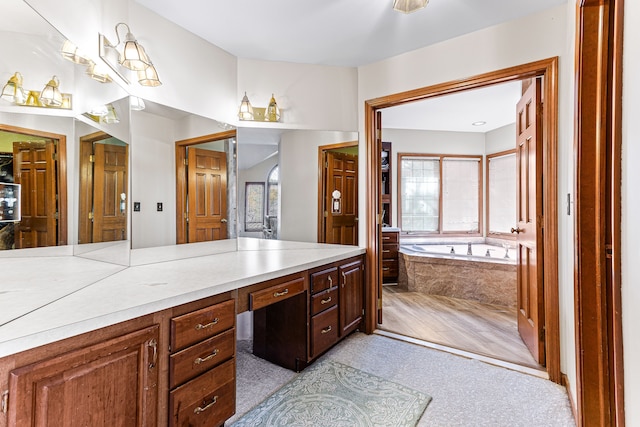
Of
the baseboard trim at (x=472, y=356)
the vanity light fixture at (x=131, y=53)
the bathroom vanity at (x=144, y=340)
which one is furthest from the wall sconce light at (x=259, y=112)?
the baseboard trim at (x=472, y=356)

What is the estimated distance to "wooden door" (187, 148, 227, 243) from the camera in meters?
2.15

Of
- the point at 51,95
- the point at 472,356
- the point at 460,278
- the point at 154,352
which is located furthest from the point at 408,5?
the point at 460,278

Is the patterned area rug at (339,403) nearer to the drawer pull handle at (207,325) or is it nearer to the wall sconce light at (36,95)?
the drawer pull handle at (207,325)

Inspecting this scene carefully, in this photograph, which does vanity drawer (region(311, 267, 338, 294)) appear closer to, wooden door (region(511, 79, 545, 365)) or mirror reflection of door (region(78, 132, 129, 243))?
mirror reflection of door (region(78, 132, 129, 243))

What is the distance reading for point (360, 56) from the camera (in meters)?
2.59

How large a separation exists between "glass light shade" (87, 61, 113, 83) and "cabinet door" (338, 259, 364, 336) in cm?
183

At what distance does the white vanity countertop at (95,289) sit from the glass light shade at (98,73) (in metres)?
0.83

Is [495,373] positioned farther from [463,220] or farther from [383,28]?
[463,220]

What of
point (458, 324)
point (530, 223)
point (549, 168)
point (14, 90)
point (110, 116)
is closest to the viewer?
point (14, 90)

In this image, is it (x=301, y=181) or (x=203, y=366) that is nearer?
(x=203, y=366)

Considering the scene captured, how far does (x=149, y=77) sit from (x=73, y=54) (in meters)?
0.69

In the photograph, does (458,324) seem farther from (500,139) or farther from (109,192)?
(500,139)

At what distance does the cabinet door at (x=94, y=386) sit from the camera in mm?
858

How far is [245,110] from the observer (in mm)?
2555
